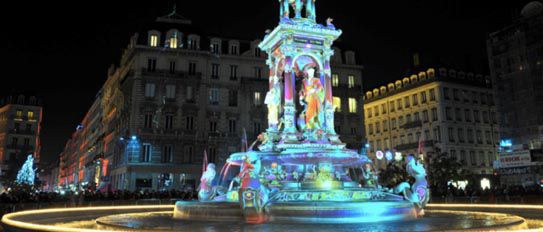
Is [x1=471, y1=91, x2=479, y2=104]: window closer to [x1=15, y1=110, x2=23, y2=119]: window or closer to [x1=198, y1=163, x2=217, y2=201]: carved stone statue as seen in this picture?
[x1=198, y1=163, x2=217, y2=201]: carved stone statue

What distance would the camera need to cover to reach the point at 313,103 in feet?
65.9

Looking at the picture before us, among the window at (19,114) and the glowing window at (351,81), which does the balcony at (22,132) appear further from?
the glowing window at (351,81)

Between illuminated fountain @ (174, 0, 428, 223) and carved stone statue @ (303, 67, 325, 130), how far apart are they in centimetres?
4

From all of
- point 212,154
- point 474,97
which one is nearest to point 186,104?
point 212,154

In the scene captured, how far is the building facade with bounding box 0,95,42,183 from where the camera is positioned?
96500 millimetres

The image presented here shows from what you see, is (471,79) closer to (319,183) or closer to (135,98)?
(135,98)

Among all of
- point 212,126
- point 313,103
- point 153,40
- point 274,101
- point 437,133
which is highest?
point 153,40

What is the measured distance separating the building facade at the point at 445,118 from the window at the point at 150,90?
34.6m

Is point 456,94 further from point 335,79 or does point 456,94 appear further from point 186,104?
point 186,104

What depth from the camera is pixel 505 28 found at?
56969mm

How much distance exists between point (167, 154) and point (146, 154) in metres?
2.45

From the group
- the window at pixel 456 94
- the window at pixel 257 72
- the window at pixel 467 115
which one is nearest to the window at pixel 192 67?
the window at pixel 257 72

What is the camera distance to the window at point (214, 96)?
191 feet

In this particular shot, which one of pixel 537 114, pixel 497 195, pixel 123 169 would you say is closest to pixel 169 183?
pixel 123 169
